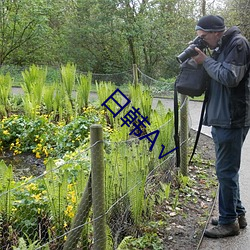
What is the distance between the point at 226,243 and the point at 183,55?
1687mm

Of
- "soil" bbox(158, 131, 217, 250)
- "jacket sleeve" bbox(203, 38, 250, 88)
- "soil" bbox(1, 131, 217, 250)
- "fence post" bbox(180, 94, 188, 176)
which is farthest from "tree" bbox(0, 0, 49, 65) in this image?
"jacket sleeve" bbox(203, 38, 250, 88)

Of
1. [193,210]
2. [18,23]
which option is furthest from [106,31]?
[193,210]

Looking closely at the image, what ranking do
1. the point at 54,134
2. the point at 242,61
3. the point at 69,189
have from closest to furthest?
the point at 242,61, the point at 69,189, the point at 54,134

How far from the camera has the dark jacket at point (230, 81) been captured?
2834 millimetres

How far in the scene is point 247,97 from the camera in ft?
9.75

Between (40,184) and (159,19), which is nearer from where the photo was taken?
(40,184)

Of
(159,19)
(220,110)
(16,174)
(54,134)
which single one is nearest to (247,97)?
(220,110)

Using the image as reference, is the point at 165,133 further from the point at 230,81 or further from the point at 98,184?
the point at 98,184

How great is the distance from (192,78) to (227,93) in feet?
1.11

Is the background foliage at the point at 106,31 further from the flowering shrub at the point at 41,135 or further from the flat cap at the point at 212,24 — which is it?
the flat cap at the point at 212,24

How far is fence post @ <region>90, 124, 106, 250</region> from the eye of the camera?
2.36 meters

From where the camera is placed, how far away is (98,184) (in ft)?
7.86

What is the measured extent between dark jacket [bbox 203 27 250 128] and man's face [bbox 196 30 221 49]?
2.6 inches

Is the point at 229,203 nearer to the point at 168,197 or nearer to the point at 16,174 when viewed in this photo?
the point at 168,197
